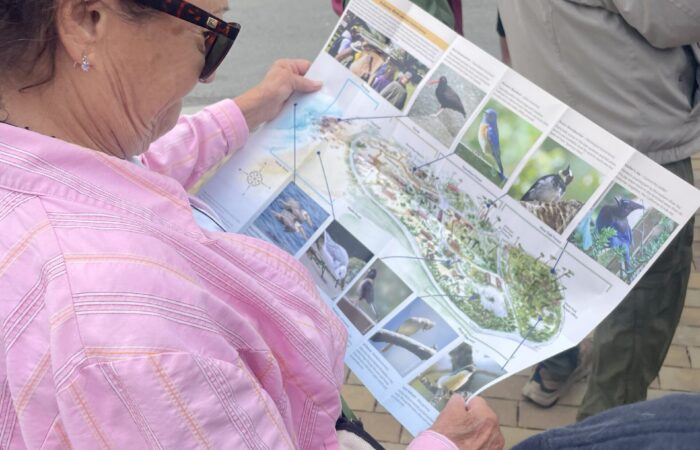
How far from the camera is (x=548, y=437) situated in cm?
59

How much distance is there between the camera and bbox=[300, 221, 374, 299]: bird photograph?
1.30 metres

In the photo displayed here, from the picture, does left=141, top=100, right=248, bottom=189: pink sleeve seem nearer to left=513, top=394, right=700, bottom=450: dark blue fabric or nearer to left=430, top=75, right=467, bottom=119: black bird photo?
left=430, top=75, right=467, bottom=119: black bird photo

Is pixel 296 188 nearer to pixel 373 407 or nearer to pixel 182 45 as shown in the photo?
pixel 182 45

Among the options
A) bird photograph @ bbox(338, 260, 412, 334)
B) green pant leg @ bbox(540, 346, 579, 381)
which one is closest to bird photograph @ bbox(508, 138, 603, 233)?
bird photograph @ bbox(338, 260, 412, 334)

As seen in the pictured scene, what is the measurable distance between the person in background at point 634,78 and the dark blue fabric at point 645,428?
1005 millimetres

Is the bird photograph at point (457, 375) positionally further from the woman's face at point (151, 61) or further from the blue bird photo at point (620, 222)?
the woman's face at point (151, 61)

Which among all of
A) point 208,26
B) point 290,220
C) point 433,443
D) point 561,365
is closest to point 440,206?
point 290,220

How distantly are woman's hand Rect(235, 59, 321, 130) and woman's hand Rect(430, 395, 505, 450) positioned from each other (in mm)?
683

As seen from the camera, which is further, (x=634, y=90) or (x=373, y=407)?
(x=373, y=407)

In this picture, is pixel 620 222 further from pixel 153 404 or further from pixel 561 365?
pixel 561 365

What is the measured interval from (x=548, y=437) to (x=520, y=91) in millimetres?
742

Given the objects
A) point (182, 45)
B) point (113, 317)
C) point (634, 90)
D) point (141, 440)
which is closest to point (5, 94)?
point (182, 45)

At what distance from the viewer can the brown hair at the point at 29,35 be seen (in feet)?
2.65

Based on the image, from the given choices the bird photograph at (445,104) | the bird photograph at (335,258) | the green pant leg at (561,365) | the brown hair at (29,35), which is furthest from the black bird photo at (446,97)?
the green pant leg at (561,365)
